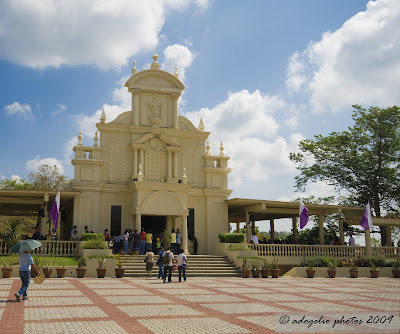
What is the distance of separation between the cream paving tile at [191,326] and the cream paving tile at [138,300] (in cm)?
295

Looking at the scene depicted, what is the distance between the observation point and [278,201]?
3038 cm

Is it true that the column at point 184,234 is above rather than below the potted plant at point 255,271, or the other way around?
above

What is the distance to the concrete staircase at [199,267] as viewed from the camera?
2436 cm

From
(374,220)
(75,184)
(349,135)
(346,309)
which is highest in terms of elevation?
(349,135)

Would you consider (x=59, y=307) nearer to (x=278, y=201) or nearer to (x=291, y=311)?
(x=291, y=311)

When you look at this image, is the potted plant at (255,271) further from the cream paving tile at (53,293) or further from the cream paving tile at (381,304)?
the cream paving tile at (53,293)

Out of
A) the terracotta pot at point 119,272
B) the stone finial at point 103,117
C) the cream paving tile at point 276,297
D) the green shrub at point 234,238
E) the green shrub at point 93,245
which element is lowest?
the cream paving tile at point 276,297

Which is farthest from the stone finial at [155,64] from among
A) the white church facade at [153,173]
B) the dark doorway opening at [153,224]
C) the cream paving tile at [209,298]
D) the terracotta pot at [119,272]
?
the cream paving tile at [209,298]

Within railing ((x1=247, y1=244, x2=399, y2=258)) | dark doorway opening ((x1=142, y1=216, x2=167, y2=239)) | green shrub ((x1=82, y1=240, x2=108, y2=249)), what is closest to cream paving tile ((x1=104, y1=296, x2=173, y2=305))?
green shrub ((x1=82, y1=240, x2=108, y2=249))

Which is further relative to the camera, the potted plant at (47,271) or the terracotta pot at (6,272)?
the potted plant at (47,271)

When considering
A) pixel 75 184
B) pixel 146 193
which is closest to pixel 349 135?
pixel 146 193

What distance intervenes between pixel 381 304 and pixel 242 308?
14.8 ft

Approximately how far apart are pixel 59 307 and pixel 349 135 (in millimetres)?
32008

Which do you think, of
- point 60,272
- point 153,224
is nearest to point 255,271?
point 60,272
